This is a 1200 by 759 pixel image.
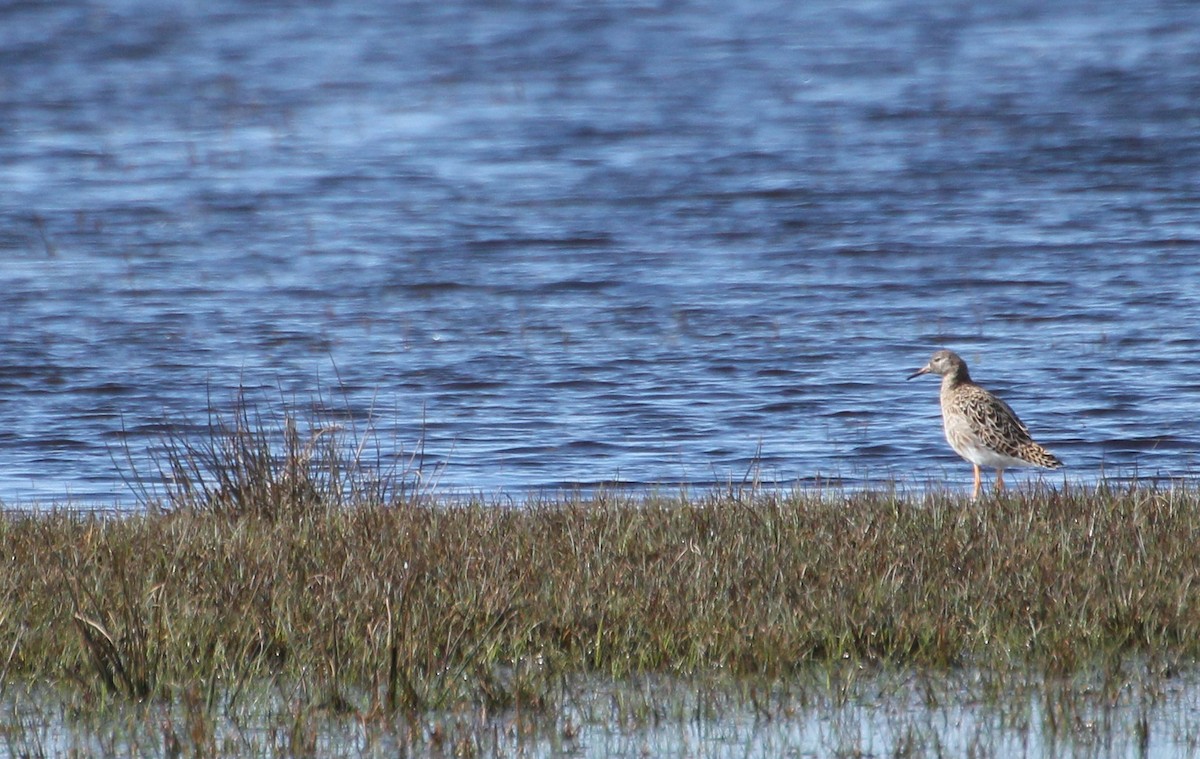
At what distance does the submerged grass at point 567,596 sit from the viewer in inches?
291

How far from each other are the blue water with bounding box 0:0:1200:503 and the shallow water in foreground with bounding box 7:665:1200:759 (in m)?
5.23

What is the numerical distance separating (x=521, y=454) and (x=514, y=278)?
9.17 metres

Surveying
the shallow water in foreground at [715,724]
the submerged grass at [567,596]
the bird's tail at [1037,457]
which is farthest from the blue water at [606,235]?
the shallow water in foreground at [715,724]

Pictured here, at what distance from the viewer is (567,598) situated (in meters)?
8.00

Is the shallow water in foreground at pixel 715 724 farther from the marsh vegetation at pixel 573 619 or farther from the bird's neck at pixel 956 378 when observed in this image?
the bird's neck at pixel 956 378

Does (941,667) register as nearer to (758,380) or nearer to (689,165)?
(758,380)

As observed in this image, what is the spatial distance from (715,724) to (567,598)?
115 cm

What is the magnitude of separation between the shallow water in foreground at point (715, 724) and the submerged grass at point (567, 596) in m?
0.15

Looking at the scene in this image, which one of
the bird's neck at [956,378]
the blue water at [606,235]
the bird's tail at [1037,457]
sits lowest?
the blue water at [606,235]

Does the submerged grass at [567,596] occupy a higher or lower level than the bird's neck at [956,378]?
higher

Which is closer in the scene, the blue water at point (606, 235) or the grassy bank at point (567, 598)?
the grassy bank at point (567, 598)

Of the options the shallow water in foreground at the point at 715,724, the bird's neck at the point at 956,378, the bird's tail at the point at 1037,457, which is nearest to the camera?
the shallow water in foreground at the point at 715,724

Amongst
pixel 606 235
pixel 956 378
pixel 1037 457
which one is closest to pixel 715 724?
pixel 1037 457

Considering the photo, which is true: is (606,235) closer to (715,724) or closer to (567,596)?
(567,596)
